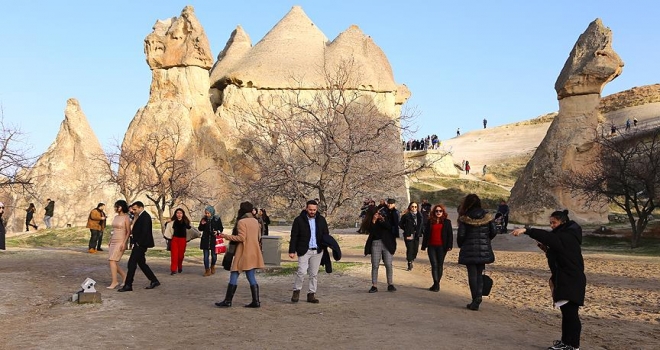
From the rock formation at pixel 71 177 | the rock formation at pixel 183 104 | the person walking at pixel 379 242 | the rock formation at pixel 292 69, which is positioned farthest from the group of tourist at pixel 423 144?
the person walking at pixel 379 242

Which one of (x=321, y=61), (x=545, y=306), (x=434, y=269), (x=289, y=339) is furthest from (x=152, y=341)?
(x=321, y=61)

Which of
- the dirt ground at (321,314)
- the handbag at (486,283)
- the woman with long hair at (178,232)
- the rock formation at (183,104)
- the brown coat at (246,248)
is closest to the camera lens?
the dirt ground at (321,314)

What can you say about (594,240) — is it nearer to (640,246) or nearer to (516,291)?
(640,246)

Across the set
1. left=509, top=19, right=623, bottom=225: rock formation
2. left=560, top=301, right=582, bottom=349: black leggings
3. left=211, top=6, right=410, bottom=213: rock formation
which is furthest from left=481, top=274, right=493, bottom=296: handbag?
left=211, top=6, right=410, bottom=213: rock formation

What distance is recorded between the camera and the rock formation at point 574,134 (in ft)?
A: 101

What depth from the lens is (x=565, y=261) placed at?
645 centimetres

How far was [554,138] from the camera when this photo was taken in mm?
32688

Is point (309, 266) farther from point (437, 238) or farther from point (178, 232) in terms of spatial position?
point (178, 232)

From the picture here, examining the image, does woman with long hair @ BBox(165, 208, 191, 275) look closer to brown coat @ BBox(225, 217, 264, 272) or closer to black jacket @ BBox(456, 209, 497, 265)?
brown coat @ BBox(225, 217, 264, 272)

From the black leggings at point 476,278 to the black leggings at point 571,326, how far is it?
239cm

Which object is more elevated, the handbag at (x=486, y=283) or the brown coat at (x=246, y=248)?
the brown coat at (x=246, y=248)

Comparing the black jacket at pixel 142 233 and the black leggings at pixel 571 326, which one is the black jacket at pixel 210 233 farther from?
the black leggings at pixel 571 326

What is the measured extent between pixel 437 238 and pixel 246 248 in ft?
12.5

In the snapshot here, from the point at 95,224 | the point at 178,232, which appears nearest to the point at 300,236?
the point at 178,232
